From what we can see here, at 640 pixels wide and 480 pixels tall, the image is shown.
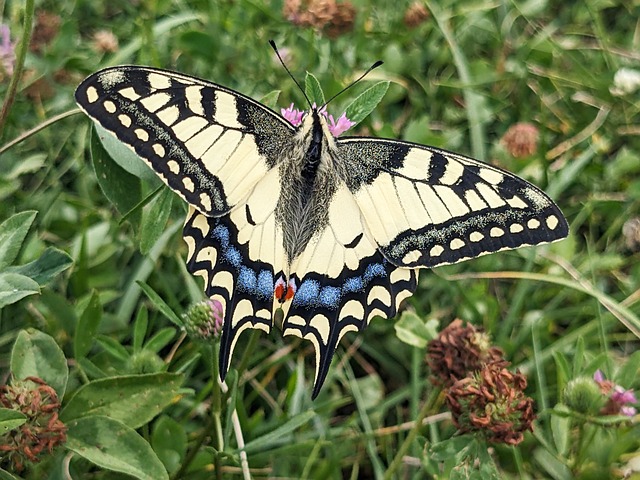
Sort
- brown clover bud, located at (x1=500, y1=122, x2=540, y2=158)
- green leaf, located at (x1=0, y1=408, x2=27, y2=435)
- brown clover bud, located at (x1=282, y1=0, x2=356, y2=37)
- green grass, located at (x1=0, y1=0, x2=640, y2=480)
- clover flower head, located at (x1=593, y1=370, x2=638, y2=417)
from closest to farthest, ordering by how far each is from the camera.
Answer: green leaf, located at (x1=0, y1=408, x2=27, y2=435)
green grass, located at (x1=0, y1=0, x2=640, y2=480)
clover flower head, located at (x1=593, y1=370, x2=638, y2=417)
brown clover bud, located at (x1=282, y1=0, x2=356, y2=37)
brown clover bud, located at (x1=500, y1=122, x2=540, y2=158)

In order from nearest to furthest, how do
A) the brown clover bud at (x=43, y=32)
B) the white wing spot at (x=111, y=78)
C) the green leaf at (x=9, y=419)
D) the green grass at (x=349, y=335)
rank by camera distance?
the green leaf at (x=9, y=419) → the white wing spot at (x=111, y=78) → the green grass at (x=349, y=335) → the brown clover bud at (x=43, y=32)

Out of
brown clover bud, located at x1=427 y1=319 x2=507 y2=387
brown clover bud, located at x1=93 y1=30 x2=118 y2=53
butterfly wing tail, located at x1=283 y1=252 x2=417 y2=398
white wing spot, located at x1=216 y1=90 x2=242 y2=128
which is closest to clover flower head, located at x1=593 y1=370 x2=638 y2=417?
brown clover bud, located at x1=427 y1=319 x2=507 y2=387

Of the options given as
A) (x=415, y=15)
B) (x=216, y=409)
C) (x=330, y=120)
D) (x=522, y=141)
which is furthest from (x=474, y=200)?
(x=415, y=15)

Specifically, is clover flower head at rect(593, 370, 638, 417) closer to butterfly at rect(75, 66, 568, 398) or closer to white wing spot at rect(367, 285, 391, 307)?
butterfly at rect(75, 66, 568, 398)

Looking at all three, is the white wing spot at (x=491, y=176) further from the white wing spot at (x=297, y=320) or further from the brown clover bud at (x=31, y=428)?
the brown clover bud at (x=31, y=428)

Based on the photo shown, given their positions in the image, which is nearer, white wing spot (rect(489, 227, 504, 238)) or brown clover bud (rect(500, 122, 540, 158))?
white wing spot (rect(489, 227, 504, 238))

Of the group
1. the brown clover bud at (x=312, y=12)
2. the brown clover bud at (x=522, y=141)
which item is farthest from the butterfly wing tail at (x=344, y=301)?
the brown clover bud at (x=522, y=141)

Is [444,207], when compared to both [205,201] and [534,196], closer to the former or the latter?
[534,196]
